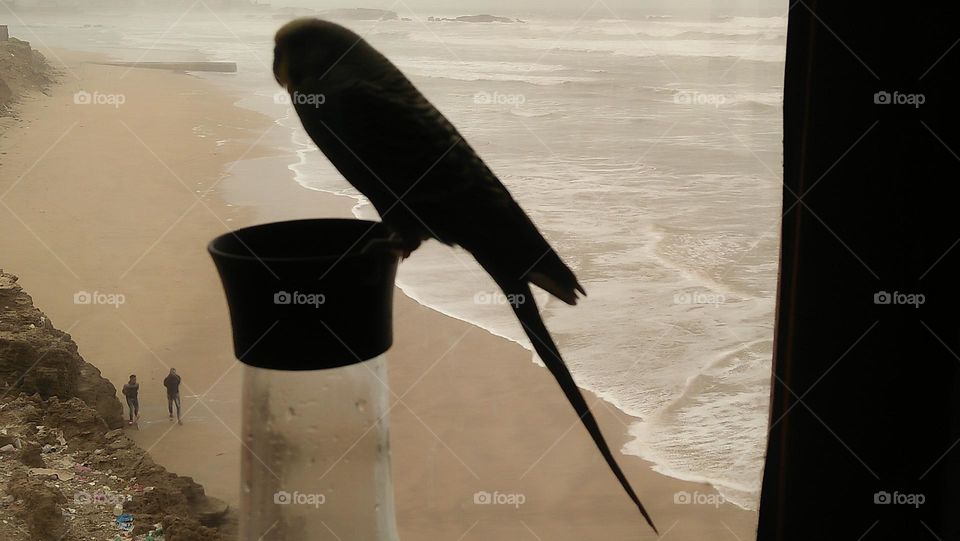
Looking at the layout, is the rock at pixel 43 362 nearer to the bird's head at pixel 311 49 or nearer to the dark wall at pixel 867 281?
the bird's head at pixel 311 49

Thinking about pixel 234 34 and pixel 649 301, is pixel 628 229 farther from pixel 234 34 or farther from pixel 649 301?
pixel 234 34

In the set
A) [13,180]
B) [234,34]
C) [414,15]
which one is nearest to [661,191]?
[414,15]

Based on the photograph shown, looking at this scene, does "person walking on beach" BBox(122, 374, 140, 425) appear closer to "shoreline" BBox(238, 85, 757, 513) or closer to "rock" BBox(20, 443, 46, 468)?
"rock" BBox(20, 443, 46, 468)

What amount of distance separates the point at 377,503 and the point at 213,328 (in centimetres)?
94

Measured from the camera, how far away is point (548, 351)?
2.74 ft

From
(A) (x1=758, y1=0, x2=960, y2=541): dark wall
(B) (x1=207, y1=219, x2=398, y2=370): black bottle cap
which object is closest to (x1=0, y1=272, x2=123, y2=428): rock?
(B) (x1=207, y1=219, x2=398, y2=370): black bottle cap

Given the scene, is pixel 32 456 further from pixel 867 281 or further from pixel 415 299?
pixel 867 281

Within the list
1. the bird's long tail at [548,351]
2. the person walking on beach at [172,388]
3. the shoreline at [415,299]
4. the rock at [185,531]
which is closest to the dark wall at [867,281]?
the bird's long tail at [548,351]

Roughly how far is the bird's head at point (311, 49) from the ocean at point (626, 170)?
30 cm

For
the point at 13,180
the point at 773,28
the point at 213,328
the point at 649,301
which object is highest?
the point at 773,28

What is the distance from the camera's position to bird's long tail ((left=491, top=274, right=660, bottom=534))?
84 centimetres

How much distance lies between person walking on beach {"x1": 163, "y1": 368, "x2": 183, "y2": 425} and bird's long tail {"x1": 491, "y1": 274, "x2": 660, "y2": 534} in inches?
33.1

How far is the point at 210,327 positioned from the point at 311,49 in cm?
91

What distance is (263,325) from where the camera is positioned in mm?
664
